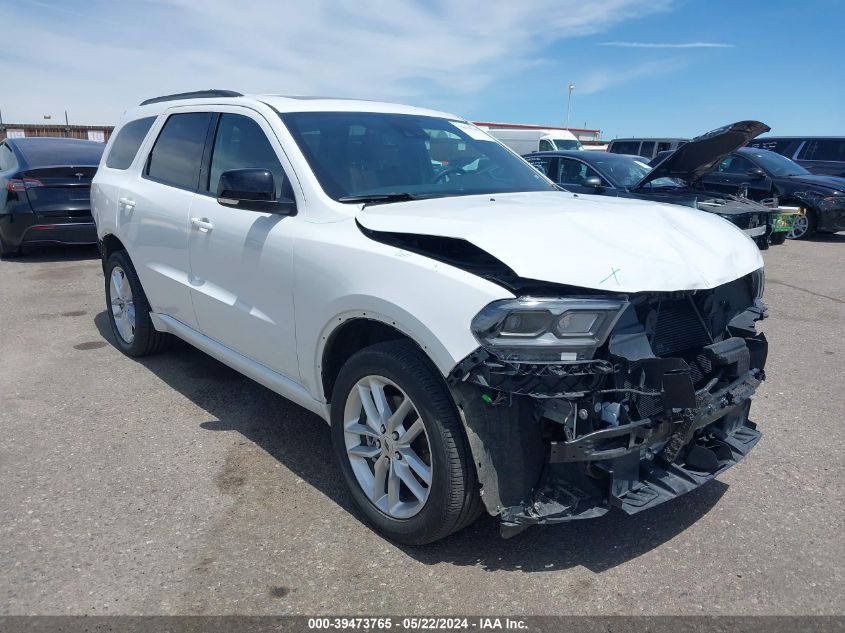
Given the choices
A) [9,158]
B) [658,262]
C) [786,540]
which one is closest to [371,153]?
[658,262]

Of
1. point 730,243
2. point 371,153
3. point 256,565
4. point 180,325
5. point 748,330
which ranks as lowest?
point 256,565

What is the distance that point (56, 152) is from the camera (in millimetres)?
9641

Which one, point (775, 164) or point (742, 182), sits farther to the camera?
point (775, 164)

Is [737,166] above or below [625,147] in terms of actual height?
above

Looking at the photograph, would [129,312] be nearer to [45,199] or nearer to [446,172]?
[446,172]

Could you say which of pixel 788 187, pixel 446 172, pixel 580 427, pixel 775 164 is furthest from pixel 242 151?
pixel 775 164

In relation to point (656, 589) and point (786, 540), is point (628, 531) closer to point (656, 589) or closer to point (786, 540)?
point (656, 589)

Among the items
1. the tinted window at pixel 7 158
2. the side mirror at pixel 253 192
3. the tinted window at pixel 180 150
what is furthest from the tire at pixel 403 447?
the tinted window at pixel 7 158

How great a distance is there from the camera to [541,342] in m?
2.38

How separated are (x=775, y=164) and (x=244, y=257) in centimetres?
1248

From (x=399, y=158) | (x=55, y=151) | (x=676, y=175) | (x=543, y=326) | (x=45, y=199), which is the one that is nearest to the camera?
(x=543, y=326)

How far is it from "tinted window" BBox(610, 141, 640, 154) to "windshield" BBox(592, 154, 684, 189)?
12.5 metres

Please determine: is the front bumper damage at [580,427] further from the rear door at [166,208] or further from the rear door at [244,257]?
the rear door at [166,208]

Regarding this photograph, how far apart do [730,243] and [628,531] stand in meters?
1.42
